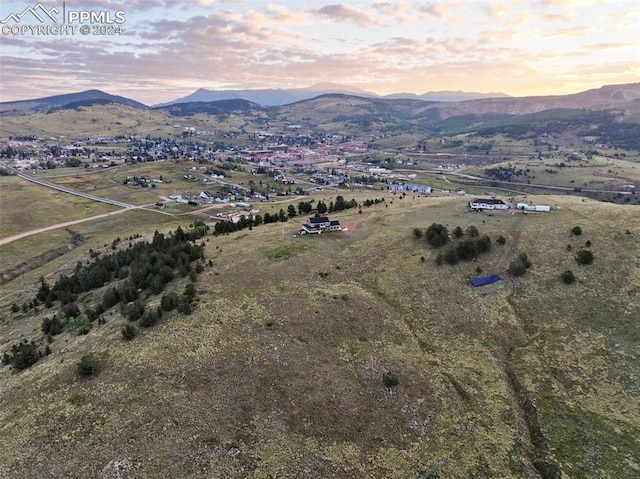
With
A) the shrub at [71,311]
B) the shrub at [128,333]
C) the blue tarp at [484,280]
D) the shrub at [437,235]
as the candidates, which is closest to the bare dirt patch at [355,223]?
the shrub at [437,235]

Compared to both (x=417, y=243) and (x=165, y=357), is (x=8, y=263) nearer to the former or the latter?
(x=165, y=357)

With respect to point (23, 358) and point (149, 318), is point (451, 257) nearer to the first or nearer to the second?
point (149, 318)

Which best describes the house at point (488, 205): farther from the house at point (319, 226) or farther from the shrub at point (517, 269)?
the house at point (319, 226)

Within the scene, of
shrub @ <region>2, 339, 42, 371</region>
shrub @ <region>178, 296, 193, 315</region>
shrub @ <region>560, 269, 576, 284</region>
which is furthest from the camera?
shrub @ <region>560, 269, 576, 284</region>

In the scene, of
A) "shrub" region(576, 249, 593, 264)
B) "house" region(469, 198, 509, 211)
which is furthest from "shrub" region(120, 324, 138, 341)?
"house" region(469, 198, 509, 211)

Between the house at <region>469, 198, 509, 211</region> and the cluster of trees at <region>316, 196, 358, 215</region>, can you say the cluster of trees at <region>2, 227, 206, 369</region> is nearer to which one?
the cluster of trees at <region>316, 196, 358, 215</region>

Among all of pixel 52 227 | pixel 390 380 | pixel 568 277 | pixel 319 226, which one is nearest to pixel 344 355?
pixel 390 380

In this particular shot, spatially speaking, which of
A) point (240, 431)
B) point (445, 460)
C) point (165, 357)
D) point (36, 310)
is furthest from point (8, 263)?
point (445, 460)
